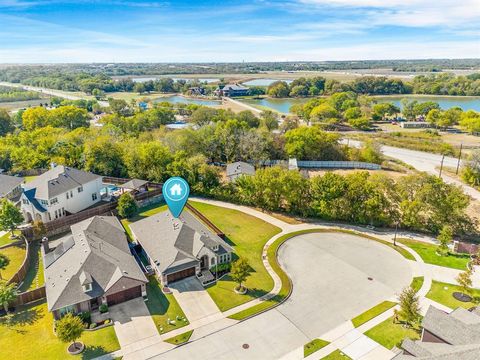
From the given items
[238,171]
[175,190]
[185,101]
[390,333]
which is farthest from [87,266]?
[185,101]

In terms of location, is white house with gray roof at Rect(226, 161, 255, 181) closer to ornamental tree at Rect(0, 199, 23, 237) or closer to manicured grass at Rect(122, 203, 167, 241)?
manicured grass at Rect(122, 203, 167, 241)

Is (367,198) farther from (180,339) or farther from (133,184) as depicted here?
(133,184)

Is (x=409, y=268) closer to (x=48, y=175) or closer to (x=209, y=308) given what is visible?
(x=209, y=308)

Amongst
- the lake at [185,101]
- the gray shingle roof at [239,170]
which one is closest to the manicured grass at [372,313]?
the gray shingle roof at [239,170]

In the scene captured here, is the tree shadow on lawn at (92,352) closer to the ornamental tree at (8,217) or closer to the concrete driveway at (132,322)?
the concrete driveway at (132,322)

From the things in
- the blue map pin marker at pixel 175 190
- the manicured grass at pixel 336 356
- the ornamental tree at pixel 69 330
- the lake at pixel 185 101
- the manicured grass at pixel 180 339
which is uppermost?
the lake at pixel 185 101
